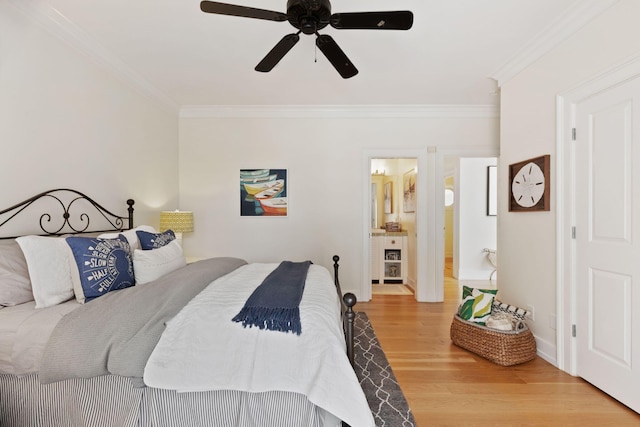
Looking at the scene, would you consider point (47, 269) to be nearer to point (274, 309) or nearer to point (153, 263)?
point (153, 263)

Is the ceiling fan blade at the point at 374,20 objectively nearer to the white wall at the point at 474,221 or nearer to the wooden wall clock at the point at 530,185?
the wooden wall clock at the point at 530,185

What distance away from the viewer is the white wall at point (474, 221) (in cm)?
578

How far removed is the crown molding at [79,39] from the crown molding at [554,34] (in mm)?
3684

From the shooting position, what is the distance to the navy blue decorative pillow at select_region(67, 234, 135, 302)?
6.05 ft

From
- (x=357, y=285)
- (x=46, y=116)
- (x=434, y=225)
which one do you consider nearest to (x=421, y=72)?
(x=434, y=225)

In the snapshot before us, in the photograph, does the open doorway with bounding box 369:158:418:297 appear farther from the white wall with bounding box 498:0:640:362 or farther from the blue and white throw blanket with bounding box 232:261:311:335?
the blue and white throw blanket with bounding box 232:261:311:335

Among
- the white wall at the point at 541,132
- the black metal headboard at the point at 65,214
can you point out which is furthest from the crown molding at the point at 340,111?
→ the black metal headboard at the point at 65,214

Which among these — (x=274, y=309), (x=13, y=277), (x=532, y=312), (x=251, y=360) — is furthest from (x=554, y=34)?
(x=13, y=277)

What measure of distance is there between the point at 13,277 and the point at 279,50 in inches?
80.2

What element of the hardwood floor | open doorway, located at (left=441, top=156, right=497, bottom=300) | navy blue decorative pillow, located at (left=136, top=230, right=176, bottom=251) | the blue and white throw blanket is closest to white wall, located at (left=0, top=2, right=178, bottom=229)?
navy blue decorative pillow, located at (left=136, top=230, right=176, bottom=251)

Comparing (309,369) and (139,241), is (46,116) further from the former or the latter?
(309,369)

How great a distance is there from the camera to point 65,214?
2.45 metres

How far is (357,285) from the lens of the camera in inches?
172

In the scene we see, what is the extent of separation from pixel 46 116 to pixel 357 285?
→ 3653 mm
